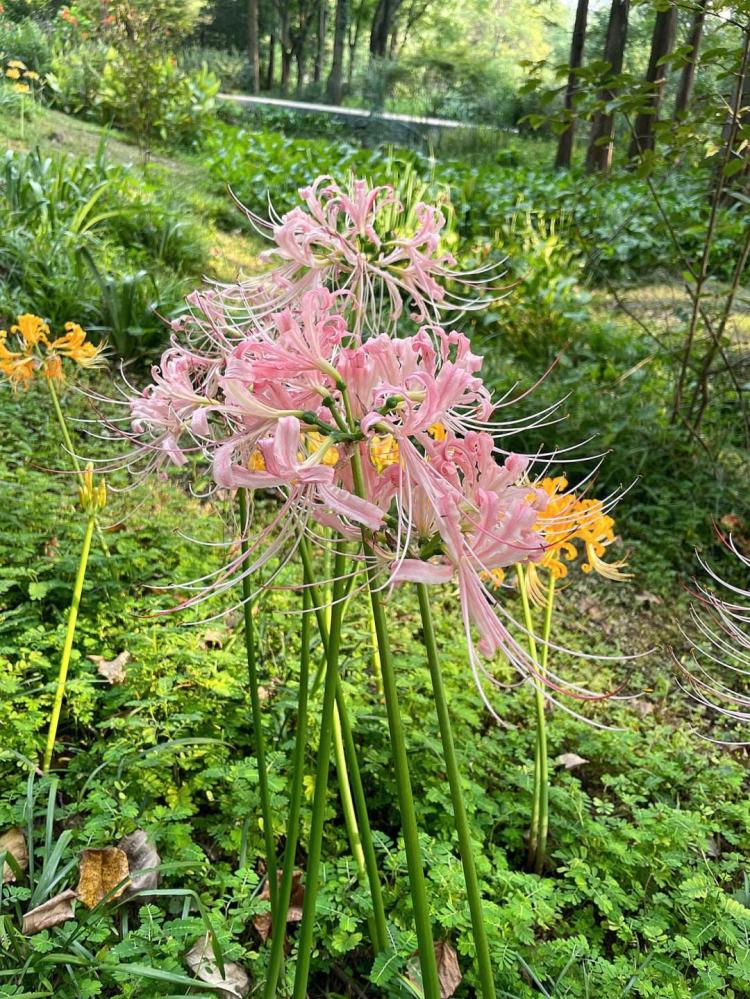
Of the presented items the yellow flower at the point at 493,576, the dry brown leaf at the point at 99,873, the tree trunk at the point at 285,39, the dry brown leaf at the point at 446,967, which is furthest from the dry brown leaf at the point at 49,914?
the tree trunk at the point at 285,39

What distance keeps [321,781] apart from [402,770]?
0.39 ft

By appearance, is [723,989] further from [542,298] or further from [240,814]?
[542,298]

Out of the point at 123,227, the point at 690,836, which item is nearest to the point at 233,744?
the point at 690,836

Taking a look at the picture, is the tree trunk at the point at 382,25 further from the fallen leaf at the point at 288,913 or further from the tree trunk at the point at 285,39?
the fallen leaf at the point at 288,913

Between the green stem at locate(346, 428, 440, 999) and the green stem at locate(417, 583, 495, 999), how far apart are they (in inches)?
1.7

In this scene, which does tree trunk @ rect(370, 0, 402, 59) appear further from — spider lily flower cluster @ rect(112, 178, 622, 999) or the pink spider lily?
spider lily flower cluster @ rect(112, 178, 622, 999)

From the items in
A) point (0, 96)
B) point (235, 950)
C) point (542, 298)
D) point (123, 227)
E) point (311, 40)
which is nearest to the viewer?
point (235, 950)

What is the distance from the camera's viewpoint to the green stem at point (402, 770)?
80 cm

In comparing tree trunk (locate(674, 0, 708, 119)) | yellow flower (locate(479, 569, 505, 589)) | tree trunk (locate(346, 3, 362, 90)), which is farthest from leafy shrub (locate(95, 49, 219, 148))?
tree trunk (locate(346, 3, 362, 90))

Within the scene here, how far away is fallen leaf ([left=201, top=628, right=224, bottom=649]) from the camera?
2186 millimetres

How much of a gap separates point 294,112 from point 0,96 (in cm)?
1068

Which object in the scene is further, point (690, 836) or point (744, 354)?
point (744, 354)

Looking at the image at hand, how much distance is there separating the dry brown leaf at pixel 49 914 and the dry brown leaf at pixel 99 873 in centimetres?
3

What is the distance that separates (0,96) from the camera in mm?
6211
